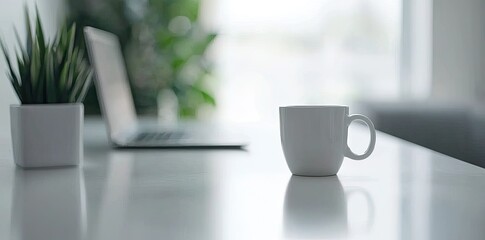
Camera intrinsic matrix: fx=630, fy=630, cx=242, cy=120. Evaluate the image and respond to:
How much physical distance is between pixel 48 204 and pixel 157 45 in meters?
2.90

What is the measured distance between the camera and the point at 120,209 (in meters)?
0.63

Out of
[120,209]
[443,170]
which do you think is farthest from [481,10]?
[120,209]

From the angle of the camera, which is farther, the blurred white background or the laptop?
the blurred white background

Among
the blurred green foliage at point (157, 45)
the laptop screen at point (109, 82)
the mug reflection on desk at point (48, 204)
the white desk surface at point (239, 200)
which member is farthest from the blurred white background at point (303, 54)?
the mug reflection on desk at point (48, 204)

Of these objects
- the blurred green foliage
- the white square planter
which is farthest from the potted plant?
the blurred green foliage

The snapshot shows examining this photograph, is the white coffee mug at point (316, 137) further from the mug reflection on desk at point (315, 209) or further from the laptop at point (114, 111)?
the laptop at point (114, 111)

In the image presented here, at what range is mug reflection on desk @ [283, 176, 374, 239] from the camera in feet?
1.76

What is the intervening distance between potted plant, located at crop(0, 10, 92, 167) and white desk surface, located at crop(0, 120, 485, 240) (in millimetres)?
32

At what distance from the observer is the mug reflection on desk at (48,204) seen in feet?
1.77

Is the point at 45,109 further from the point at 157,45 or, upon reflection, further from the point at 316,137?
the point at 157,45

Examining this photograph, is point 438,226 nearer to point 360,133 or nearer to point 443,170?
point 443,170

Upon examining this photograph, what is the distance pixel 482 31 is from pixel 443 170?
2.98 metres

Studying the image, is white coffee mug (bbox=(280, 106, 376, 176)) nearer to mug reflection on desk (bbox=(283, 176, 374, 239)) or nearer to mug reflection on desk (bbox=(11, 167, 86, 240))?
mug reflection on desk (bbox=(283, 176, 374, 239))

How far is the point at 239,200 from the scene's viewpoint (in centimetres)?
69
